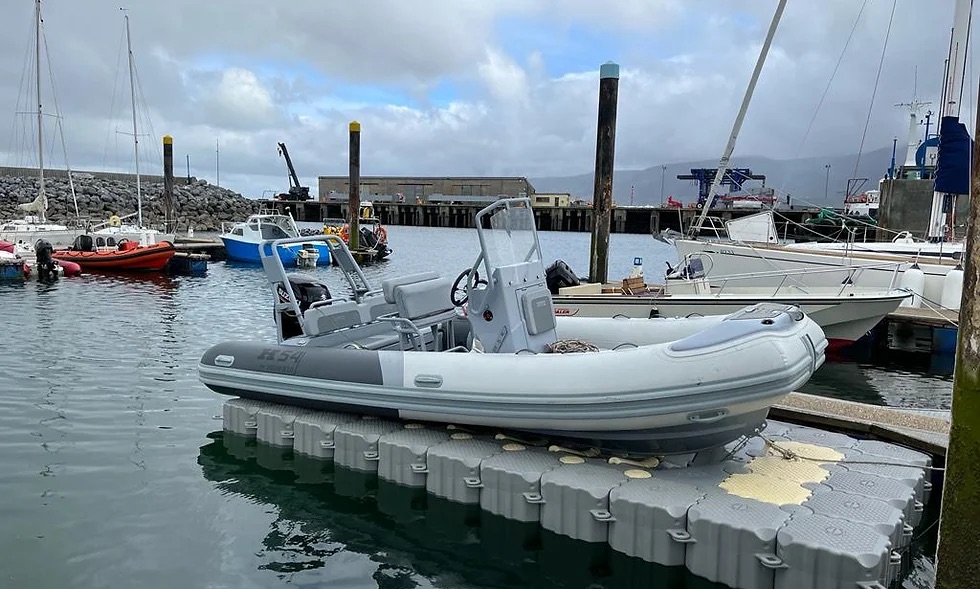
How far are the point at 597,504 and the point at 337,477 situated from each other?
249cm

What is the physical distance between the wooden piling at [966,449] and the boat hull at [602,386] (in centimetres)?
146

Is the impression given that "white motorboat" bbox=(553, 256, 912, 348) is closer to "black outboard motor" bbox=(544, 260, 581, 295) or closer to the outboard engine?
"black outboard motor" bbox=(544, 260, 581, 295)

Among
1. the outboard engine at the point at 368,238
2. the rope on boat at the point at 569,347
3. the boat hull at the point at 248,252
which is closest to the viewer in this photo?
the rope on boat at the point at 569,347

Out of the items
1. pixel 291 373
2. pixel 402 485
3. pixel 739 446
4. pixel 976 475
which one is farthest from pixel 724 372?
pixel 291 373

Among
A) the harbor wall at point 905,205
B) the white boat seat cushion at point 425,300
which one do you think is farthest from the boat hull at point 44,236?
the harbor wall at point 905,205

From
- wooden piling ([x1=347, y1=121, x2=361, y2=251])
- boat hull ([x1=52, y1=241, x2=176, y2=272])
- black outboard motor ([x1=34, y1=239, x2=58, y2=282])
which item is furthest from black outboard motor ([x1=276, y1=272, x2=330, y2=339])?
wooden piling ([x1=347, y1=121, x2=361, y2=251])

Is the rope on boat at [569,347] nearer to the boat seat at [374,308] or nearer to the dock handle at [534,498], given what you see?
the dock handle at [534,498]

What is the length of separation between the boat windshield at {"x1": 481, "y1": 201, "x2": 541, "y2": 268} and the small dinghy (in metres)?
0.01

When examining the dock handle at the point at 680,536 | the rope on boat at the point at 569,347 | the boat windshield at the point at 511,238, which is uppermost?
the boat windshield at the point at 511,238

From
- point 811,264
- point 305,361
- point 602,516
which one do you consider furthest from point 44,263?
point 602,516

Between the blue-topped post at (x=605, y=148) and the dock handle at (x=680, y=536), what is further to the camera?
the blue-topped post at (x=605, y=148)

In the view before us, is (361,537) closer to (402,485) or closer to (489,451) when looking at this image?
(402,485)

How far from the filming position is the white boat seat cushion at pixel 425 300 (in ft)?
22.4

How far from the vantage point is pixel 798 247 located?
1636 centimetres
